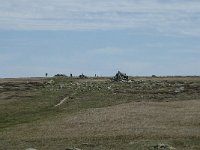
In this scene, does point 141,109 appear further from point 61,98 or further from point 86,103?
point 61,98

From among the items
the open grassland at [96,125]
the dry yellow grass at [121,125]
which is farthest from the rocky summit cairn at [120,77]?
the dry yellow grass at [121,125]

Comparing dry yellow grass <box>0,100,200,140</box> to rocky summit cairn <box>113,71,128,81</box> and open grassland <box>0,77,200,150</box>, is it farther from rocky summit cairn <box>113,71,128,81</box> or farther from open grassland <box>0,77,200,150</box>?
rocky summit cairn <box>113,71,128,81</box>

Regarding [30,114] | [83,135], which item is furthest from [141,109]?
[83,135]

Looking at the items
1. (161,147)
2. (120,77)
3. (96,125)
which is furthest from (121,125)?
(120,77)

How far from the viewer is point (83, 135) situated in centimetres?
4794

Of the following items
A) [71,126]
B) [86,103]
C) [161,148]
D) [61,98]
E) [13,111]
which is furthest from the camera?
[61,98]

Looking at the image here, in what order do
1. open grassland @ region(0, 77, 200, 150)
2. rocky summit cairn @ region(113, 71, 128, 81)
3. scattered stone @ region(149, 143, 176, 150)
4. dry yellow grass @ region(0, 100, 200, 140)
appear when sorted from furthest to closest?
rocky summit cairn @ region(113, 71, 128, 81)
dry yellow grass @ region(0, 100, 200, 140)
open grassland @ region(0, 77, 200, 150)
scattered stone @ region(149, 143, 176, 150)

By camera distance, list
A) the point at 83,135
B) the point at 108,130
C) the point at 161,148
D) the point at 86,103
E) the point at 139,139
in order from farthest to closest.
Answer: the point at 86,103 → the point at 108,130 → the point at 83,135 → the point at 139,139 → the point at 161,148

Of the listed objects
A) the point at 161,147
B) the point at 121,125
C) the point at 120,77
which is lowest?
the point at 161,147

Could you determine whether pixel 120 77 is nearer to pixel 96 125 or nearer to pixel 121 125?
pixel 96 125

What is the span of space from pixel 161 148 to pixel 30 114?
41.1 meters

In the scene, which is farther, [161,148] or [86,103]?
[86,103]

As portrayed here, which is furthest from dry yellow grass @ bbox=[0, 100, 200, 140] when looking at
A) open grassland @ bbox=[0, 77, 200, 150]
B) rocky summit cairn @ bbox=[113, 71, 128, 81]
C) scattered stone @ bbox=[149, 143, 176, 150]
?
rocky summit cairn @ bbox=[113, 71, 128, 81]

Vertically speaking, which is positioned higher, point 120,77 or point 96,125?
point 120,77
